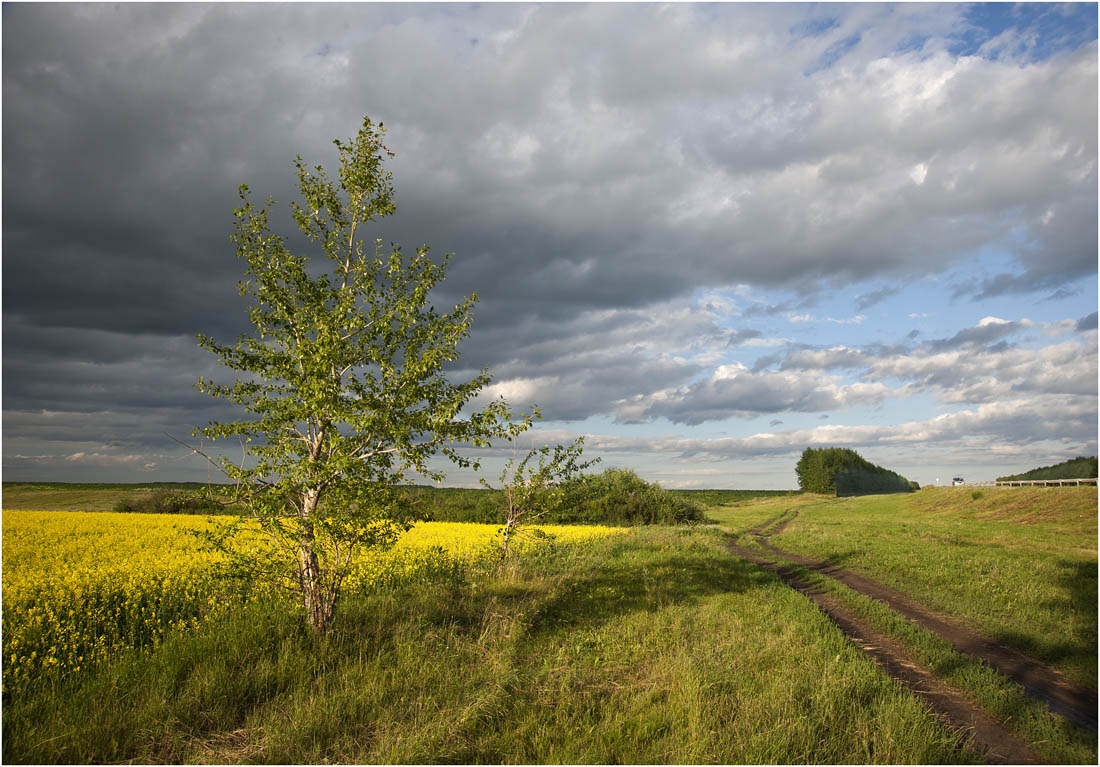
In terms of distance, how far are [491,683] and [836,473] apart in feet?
440

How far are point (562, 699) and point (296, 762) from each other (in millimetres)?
3063

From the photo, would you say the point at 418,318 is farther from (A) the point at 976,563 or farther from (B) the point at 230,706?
(A) the point at 976,563

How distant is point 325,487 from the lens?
8.79m

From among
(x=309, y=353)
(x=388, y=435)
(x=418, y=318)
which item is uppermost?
(x=418, y=318)

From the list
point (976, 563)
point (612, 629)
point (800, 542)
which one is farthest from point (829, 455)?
point (612, 629)

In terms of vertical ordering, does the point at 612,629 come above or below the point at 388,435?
below

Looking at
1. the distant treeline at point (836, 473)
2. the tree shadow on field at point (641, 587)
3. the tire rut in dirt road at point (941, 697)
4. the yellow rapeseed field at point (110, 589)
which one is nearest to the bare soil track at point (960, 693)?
the tire rut in dirt road at point (941, 697)

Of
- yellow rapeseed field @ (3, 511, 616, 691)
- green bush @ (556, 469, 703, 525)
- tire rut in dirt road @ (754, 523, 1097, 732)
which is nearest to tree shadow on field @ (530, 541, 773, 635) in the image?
yellow rapeseed field @ (3, 511, 616, 691)

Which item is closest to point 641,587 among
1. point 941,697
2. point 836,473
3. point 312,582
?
point 941,697

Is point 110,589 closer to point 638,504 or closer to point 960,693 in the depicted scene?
point 960,693

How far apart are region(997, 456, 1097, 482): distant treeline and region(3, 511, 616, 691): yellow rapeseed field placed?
72.9 m

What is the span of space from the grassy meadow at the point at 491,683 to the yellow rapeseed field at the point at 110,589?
11 centimetres

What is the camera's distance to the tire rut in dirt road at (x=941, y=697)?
6.50m

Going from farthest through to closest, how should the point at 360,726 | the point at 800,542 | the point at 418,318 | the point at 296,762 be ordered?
the point at 800,542 < the point at 418,318 < the point at 360,726 < the point at 296,762
